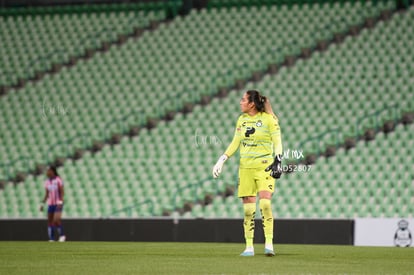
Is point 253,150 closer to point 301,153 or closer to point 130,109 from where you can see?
point 301,153

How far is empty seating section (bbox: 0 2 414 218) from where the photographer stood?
21266mm

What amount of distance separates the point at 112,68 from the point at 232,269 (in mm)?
17129

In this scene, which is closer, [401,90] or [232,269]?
[232,269]

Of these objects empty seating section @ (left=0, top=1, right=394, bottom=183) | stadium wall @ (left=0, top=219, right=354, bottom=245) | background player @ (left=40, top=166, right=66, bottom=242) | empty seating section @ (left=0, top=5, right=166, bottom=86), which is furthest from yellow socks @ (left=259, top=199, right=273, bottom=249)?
empty seating section @ (left=0, top=5, right=166, bottom=86)

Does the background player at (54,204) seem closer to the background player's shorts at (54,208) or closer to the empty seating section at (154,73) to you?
the background player's shorts at (54,208)

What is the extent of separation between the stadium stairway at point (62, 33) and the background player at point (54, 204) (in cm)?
766

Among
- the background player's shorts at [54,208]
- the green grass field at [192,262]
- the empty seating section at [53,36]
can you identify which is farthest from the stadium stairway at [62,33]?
the green grass field at [192,262]

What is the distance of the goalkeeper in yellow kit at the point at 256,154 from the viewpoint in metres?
11.7

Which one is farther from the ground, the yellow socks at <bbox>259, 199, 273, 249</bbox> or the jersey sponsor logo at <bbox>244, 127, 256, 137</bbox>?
the jersey sponsor logo at <bbox>244, 127, 256, 137</bbox>

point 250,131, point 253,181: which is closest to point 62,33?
point 250,131

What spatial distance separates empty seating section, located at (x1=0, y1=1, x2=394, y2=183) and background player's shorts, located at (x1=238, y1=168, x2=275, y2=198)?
42.0 feet

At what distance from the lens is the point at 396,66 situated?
2389 cm

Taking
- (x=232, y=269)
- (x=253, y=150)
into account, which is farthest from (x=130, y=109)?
(x=232, y=269)

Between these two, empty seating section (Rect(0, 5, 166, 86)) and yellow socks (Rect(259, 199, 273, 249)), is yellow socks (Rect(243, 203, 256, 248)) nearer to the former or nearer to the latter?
yellow socks (Rect(259, 199, 273, 249))
